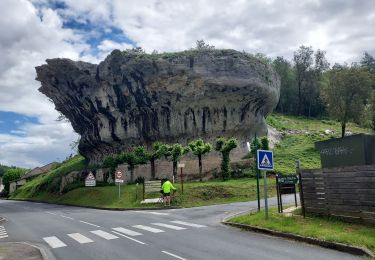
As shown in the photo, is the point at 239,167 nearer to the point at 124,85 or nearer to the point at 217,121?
the point at 217,121

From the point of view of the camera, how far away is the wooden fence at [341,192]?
12.4 m

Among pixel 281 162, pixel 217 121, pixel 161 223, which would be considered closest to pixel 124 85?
pixel 217 121

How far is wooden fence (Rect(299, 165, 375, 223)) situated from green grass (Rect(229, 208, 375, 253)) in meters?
0.37

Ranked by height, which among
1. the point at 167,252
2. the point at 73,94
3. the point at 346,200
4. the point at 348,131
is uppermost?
the point at 73,94

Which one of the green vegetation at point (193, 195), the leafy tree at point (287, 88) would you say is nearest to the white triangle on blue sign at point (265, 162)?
the green vegetation at point (193, 195)

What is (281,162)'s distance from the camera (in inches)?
1805

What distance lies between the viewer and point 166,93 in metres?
50.4

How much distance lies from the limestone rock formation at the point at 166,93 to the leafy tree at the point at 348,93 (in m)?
8.12

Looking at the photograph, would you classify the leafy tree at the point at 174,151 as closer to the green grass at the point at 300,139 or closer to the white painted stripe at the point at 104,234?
the green grass at the point at 300,139

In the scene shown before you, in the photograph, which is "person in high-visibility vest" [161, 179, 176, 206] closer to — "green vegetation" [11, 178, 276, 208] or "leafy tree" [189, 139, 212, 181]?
"green vegetation" [11, 178, 276, 208]

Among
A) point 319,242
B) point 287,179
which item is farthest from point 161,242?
point 287,179

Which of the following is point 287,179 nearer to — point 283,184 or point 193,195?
point 283,184

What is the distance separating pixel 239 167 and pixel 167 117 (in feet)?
43.9

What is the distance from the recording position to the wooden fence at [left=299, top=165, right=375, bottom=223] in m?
12.4
